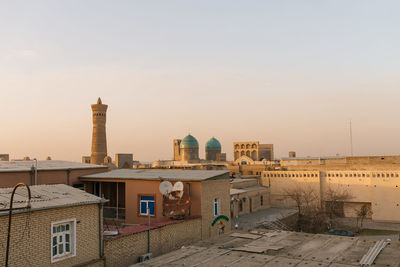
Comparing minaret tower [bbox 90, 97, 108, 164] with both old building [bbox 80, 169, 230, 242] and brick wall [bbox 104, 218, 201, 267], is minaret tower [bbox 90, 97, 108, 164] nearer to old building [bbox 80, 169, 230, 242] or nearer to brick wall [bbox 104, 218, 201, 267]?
old building [bbox 80, 169, 230, 242]

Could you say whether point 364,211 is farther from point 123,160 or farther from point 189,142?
point 189,142

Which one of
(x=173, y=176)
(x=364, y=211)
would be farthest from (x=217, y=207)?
(x=364, y=211)

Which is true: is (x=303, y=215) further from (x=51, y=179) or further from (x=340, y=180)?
(x=51, y=179)

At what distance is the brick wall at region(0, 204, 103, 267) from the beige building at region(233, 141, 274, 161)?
77.0 metres

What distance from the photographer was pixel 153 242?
1656 centimetres

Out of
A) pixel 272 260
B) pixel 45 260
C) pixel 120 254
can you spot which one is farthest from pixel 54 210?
pixel 272 260

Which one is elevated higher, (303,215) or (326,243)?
(326,243)

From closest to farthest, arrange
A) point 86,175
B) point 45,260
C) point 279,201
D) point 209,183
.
→ point 45,260
point 209,183
point 86,175
point 279,201

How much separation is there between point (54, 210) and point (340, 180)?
41012 millimetres

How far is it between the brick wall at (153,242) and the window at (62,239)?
169 centimetres

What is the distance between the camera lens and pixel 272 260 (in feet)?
32.3

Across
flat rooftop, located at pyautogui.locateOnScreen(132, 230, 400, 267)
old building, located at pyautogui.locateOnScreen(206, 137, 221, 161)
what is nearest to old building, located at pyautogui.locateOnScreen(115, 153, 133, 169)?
old building, located at pyautogui.locateOnScreen(206, 137, 221, 161)

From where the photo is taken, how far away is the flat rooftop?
965 cm

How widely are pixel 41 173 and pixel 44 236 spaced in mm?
12151
